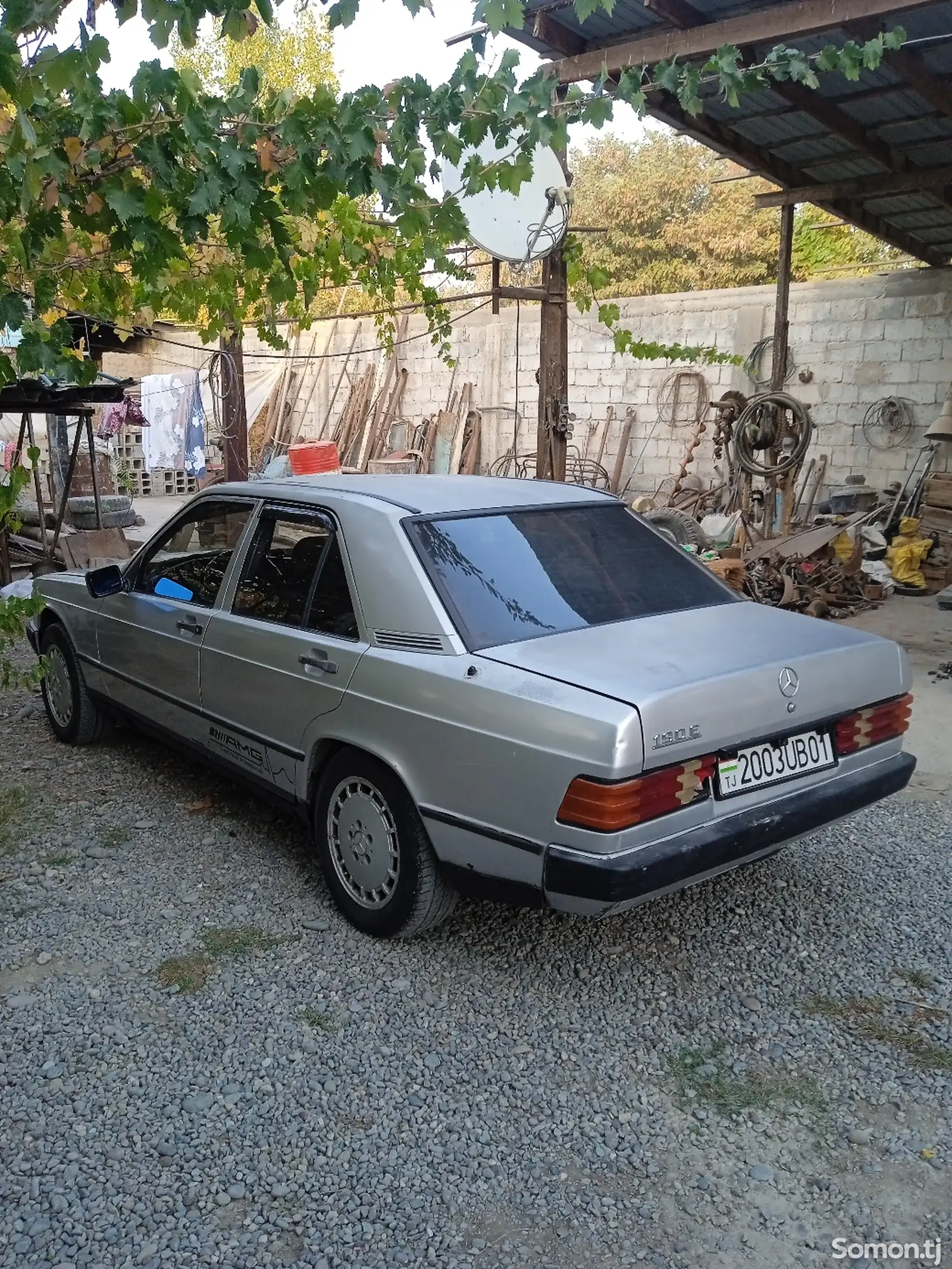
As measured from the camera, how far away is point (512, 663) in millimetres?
2840

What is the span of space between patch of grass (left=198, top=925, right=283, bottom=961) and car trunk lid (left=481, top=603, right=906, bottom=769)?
1292 mm

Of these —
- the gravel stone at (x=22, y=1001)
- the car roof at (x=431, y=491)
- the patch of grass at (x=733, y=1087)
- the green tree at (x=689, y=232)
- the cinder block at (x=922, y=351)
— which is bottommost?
the gravel stone at (x=22, y=1001)

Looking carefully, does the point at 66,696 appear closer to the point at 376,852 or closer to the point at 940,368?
the point at 376,852

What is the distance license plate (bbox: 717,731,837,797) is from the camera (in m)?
2.81

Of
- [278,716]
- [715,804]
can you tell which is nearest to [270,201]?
[278,716]

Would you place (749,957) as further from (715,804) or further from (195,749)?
(195,749)

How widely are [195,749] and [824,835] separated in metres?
2.68

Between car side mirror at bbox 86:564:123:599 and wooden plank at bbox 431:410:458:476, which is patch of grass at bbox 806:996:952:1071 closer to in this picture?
car side mirror at bbox 86:564:123:599

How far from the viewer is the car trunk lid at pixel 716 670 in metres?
2.64

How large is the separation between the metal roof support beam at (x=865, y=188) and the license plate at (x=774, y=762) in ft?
26.4

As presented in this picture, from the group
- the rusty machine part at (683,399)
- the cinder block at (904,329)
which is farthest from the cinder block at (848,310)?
the rusty machine part at (683,399)

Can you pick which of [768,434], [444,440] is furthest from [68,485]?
[444,440]

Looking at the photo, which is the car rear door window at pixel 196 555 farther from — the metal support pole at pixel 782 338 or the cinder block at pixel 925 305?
the cinder block at pixel 925 305

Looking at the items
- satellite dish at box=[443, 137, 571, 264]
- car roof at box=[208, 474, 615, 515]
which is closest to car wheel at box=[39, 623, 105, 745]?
car roof at box=[208, 474, 615, 515]
